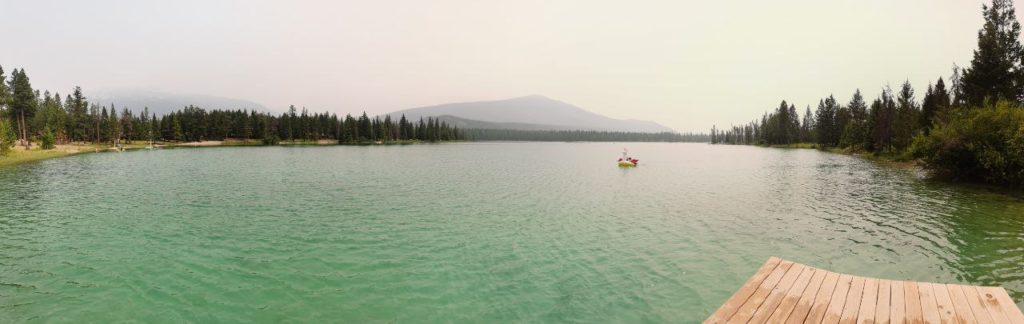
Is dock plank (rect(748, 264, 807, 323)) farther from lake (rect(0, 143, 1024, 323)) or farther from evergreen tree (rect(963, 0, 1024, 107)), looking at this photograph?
evergreen tree (rect(963, 0, 1024, 107))

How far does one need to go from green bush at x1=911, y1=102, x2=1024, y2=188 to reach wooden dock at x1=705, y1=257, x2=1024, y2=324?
4083 cm

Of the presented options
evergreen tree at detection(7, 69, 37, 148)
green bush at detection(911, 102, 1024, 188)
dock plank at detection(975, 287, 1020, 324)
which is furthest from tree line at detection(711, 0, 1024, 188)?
evergreen tree at detection(7, 69, 37, 148)

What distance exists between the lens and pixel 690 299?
13867 mm

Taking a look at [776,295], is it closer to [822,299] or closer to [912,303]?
[822,299]

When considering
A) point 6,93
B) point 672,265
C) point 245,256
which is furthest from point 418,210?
point 6,93

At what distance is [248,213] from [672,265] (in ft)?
87.3

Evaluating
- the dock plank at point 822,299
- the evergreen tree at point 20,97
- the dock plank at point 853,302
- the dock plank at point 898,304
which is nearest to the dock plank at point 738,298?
the dock plank at point 822,299

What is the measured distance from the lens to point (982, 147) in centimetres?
4088

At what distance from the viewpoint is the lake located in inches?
531

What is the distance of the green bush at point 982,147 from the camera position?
37406 millimetres

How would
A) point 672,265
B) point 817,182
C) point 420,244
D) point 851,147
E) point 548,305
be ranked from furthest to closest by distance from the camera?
point 851,147 < point 817,182 < point 420,244 < point 672,265 < point 548,305

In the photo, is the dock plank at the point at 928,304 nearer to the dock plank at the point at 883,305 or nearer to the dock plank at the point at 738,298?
the dock plank at the point at 883,305

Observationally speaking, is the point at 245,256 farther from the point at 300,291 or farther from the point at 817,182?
the point at 817,182

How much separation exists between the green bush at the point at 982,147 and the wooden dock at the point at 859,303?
134ft
